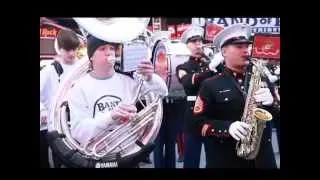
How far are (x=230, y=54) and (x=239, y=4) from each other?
1.26 feet

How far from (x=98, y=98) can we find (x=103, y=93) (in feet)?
0.16

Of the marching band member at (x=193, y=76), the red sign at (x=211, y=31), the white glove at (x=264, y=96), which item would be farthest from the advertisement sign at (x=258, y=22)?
the white glove at (x=264, y=96)

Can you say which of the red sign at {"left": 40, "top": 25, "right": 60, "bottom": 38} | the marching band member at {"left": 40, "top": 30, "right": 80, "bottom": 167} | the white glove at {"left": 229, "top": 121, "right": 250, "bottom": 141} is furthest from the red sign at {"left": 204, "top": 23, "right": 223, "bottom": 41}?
the red sign at {"left": 40, "top": 25, "right": 60, "bottom": 38}

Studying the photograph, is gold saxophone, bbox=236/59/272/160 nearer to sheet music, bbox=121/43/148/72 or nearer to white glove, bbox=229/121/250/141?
white glove, bbox=229/121/250/141

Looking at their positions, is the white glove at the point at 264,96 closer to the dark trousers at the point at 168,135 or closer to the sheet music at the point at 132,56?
the dark trousers at the point at 168,135

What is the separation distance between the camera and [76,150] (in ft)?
12.2

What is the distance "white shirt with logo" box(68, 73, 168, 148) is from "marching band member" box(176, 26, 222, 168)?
0.16m

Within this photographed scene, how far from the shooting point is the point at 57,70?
3.74m

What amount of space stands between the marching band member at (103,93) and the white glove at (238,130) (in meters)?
0.52

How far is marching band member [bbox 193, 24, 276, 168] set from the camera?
3.69 m

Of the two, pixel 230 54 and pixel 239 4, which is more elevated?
pixel 239 4

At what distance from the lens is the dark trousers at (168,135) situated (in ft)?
12.2
